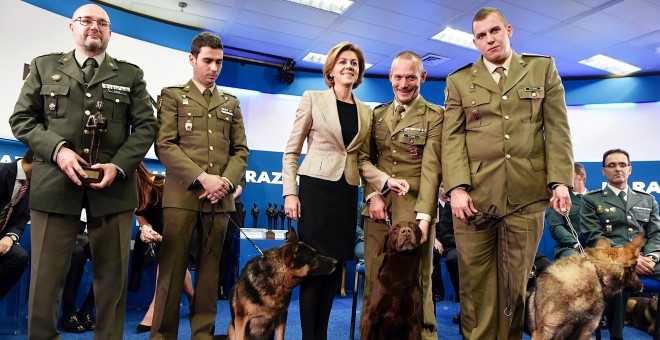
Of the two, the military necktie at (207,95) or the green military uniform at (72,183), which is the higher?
the military necktie at (207,95)

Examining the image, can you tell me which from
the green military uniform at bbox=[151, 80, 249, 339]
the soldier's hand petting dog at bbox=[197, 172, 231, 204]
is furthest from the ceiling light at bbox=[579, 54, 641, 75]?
the soldier's hand petting dog at bbox=[197, 172, 231, 204]

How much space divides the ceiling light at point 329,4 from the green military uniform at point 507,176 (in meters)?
4.77

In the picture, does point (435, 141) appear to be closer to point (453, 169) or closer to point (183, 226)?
point (453, 169)

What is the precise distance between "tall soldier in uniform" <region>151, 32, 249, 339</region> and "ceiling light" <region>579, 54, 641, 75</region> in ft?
25.7

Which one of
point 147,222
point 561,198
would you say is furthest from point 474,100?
point 147,222

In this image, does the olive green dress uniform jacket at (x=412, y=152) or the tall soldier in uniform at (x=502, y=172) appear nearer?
the tall soldier in uniform at (x=502, y=172)

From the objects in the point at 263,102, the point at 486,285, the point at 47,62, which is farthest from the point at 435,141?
the point at 263,102

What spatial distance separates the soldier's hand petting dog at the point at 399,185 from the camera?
263cm

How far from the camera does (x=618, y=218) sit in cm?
472

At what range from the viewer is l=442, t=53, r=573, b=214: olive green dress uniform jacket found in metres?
2.33

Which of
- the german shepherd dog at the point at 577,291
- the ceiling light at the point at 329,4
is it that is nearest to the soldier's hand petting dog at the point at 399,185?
the german shepherd dog at the point at 577,291

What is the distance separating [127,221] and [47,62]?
931mm

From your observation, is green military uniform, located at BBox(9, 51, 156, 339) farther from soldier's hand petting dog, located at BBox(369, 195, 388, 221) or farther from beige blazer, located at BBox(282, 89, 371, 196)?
soldier's hand petting dog, located at BBox(369, 195, 388, 221)

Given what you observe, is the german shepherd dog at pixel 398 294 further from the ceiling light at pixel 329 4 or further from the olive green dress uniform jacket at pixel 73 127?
the ceiling light at pixel 329 4
